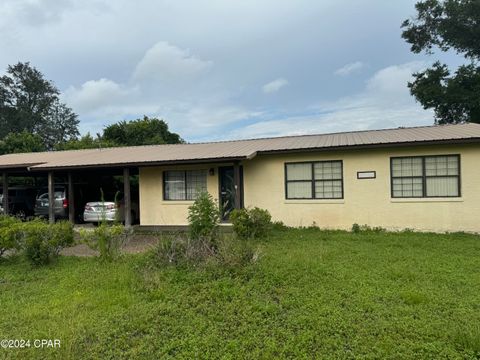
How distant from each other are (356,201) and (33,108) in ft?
181

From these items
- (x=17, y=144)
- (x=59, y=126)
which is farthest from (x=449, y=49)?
(x=59, y=126)

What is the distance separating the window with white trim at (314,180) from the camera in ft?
40.5

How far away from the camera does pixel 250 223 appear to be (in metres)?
10.7

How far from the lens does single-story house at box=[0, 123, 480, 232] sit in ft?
36.5

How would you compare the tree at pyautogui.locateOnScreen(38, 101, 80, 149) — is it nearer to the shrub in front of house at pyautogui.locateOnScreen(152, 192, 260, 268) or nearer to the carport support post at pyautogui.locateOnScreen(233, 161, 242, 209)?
the carport support post at pyautogui.locateOnScreen(233, 161, 242, 209)

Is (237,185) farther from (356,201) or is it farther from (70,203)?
(70,203)

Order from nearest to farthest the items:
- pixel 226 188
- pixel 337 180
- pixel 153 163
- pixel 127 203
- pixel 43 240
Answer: pixel 43 240, pixel 337 180, pixel 153 163, pixel 226 188, pixel 127 203

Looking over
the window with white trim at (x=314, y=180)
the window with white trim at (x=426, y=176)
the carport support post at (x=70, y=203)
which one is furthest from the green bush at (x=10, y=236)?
the window with white trim at (x=426, y=176)

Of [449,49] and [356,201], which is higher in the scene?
[449,49]

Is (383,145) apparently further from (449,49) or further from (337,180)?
(449,49)

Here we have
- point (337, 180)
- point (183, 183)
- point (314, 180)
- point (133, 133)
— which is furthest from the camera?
point (133, 133)

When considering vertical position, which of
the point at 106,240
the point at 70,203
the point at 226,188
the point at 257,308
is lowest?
the point at 257,308

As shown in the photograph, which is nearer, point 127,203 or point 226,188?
point 226,188

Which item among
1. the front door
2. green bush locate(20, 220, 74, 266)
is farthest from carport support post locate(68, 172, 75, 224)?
green bush locate(20, 220, 74, 266)
